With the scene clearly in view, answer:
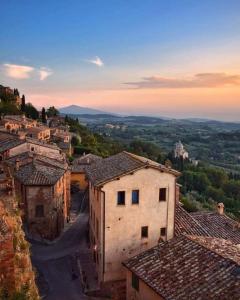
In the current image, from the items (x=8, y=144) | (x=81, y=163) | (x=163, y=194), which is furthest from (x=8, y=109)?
(x=163, y=194)

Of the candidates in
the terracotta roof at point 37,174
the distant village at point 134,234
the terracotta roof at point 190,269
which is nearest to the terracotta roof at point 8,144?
the terracotta roof at point 37,174

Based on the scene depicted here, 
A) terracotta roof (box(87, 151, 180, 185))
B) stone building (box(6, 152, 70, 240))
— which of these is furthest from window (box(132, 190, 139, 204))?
stone building (box(6, 152, 70, 240))

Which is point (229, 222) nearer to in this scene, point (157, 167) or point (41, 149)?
point (157, 167)

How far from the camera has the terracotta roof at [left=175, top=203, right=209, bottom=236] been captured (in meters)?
27.7

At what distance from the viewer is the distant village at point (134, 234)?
18594 millimetres

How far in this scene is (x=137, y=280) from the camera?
21.5 m

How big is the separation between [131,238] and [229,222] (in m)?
10.5

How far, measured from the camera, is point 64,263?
29.3m

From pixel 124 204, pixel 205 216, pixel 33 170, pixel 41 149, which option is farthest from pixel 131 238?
pixel 41 149

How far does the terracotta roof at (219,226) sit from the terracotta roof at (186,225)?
1183 mm

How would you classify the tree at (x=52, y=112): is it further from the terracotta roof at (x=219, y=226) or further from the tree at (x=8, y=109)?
the terracotta roof at (x=219, y=226)

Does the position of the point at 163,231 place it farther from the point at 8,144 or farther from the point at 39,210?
the point at 8,144

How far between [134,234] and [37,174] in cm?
1263

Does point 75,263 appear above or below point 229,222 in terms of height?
below
